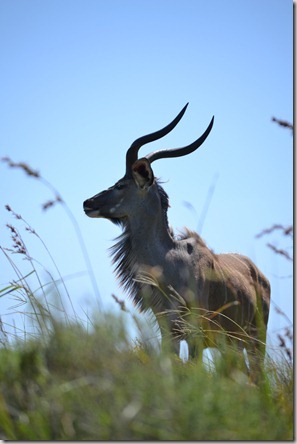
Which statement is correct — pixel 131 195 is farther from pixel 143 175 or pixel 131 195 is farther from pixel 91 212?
pixel 91 212

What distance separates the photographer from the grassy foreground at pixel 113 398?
8.73ft

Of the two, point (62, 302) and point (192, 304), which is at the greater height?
point (192, 304)

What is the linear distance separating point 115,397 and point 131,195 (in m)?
4.99

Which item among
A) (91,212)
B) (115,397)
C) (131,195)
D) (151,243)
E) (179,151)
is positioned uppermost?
(179,151)

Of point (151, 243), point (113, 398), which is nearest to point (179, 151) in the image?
point (151, 243)

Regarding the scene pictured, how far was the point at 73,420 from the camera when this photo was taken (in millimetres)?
2836

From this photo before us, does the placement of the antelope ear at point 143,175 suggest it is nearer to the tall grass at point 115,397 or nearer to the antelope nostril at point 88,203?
the antelope nostril at point 88,203

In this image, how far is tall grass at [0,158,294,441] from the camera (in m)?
2.66

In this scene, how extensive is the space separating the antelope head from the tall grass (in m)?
4.06

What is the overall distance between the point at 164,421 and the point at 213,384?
385 mm

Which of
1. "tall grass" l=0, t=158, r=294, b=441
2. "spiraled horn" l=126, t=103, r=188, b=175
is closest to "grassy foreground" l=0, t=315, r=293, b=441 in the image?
"tall grass" l=0, t=158, r=294, b=441

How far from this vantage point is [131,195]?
7676 millimetres

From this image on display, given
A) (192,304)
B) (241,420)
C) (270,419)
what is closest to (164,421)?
(241,420)

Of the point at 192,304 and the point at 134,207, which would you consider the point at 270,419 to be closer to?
the point at 192,304
